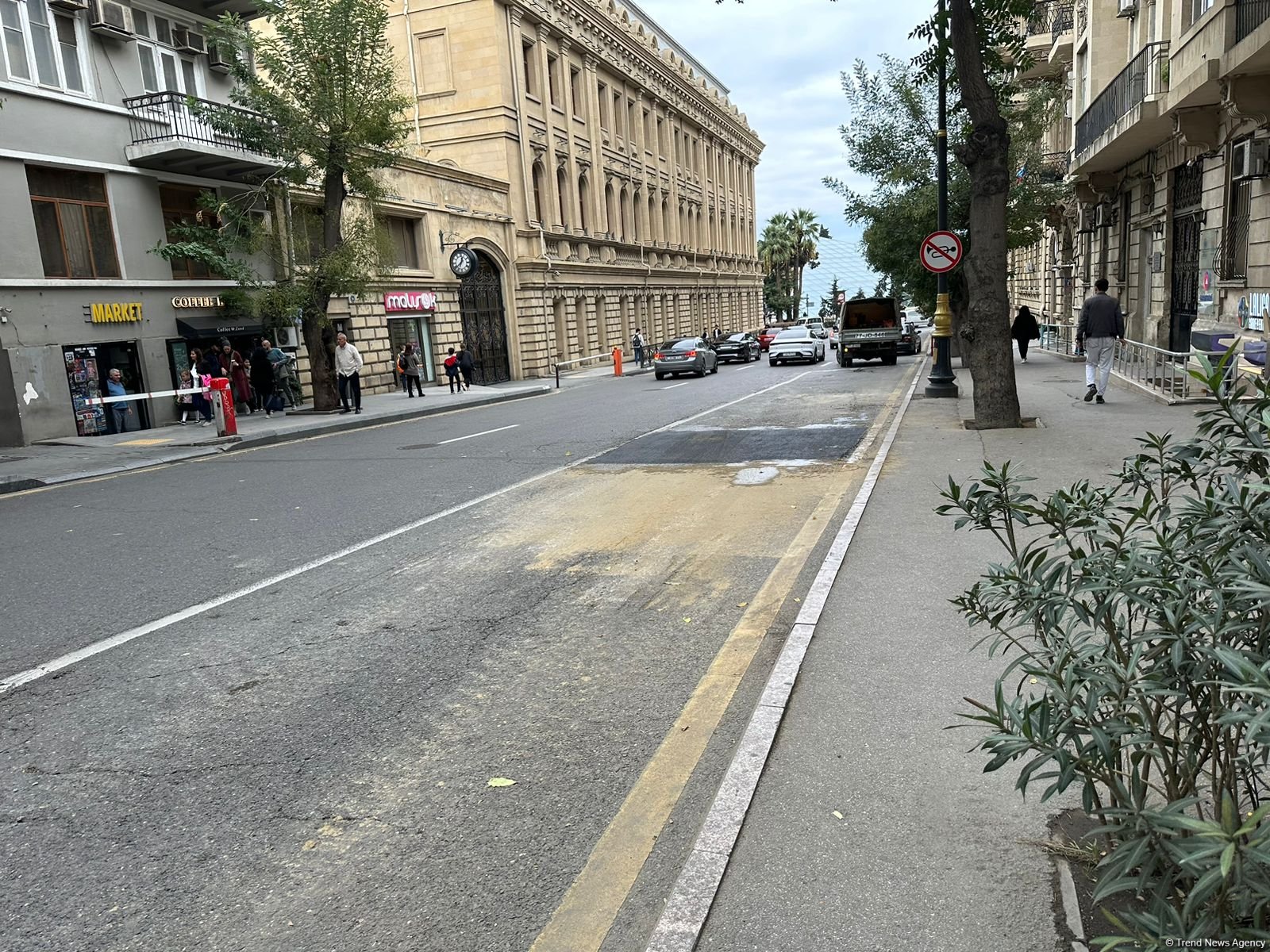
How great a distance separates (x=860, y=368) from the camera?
1208 inches

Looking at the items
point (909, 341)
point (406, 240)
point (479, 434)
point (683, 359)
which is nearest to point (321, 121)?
point (406, 240)

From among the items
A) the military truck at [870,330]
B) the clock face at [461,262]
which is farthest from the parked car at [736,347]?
the clock face at [461,262]

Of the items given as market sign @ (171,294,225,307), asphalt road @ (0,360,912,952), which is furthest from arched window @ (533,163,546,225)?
asphalt road @ (0,360,912,952)

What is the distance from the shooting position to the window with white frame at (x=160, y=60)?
67.9 ft

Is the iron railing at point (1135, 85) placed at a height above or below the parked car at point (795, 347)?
above

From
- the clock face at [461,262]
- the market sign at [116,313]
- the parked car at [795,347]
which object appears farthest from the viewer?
the parked car at [795,347]

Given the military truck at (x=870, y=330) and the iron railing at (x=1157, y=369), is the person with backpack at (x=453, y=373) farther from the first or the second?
the iron railing at (x=1157, y=369)

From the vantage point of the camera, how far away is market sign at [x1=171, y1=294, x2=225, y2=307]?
21.1 m

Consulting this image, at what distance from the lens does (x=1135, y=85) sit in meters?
18.1

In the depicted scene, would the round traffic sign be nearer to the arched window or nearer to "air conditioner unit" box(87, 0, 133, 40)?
"air conditioner unit" box(87, 0, 133, 40)

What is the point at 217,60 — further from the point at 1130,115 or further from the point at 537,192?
the point at 1130,115

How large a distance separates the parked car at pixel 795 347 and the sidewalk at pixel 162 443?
14620mm

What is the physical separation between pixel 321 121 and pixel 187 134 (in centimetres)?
293

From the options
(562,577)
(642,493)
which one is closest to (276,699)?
(562,577)
